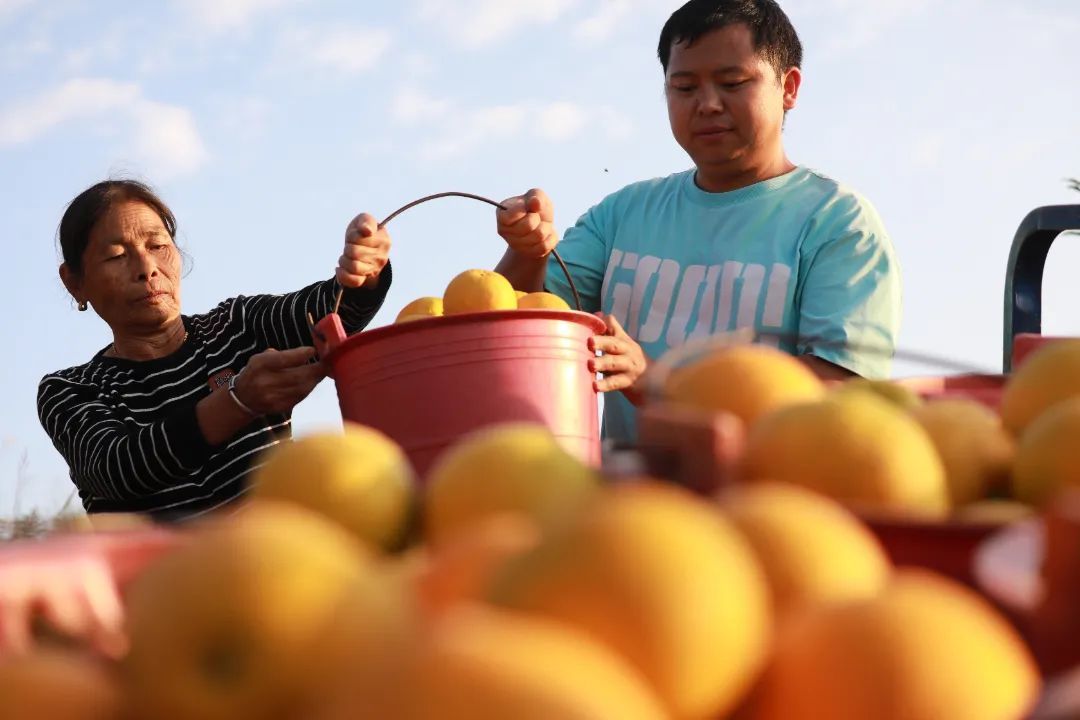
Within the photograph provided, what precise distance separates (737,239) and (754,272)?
0.12m

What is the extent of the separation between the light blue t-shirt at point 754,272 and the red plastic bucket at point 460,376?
727 millimetres

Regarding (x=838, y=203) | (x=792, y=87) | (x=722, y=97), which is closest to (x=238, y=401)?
(x=722, y=97)

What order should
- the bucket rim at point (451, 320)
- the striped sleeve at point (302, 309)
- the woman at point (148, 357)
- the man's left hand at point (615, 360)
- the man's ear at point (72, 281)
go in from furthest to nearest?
the man's ear at point (72, 281)
the striped sleeve at point (302, 309)
the woman at point (148, 357)
the man's left hand at point (615, 360)
the bucket rim at point (451, 320)

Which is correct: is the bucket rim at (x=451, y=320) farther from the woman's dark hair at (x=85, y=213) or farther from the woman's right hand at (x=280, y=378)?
the woman's dark hair at (x=85, y=213)

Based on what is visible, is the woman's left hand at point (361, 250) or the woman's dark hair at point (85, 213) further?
the woman's dark hair at point (85, 213)

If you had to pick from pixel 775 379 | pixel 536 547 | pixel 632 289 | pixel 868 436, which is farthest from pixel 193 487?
pixel 536 547

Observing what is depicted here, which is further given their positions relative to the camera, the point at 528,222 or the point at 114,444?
the point at 114,444

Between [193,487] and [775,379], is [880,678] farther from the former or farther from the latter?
[193,487]

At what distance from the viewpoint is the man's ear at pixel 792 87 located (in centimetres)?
299

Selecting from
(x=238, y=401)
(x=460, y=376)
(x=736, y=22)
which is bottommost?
(x=238, y=401)

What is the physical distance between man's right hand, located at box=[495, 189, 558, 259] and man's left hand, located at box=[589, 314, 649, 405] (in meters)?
0.35

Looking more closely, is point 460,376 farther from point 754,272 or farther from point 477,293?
point 754,272

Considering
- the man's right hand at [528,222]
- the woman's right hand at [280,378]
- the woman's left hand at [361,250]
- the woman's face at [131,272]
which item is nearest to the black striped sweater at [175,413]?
the woman's face at [131,272]

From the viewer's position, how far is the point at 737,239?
2740 mm
